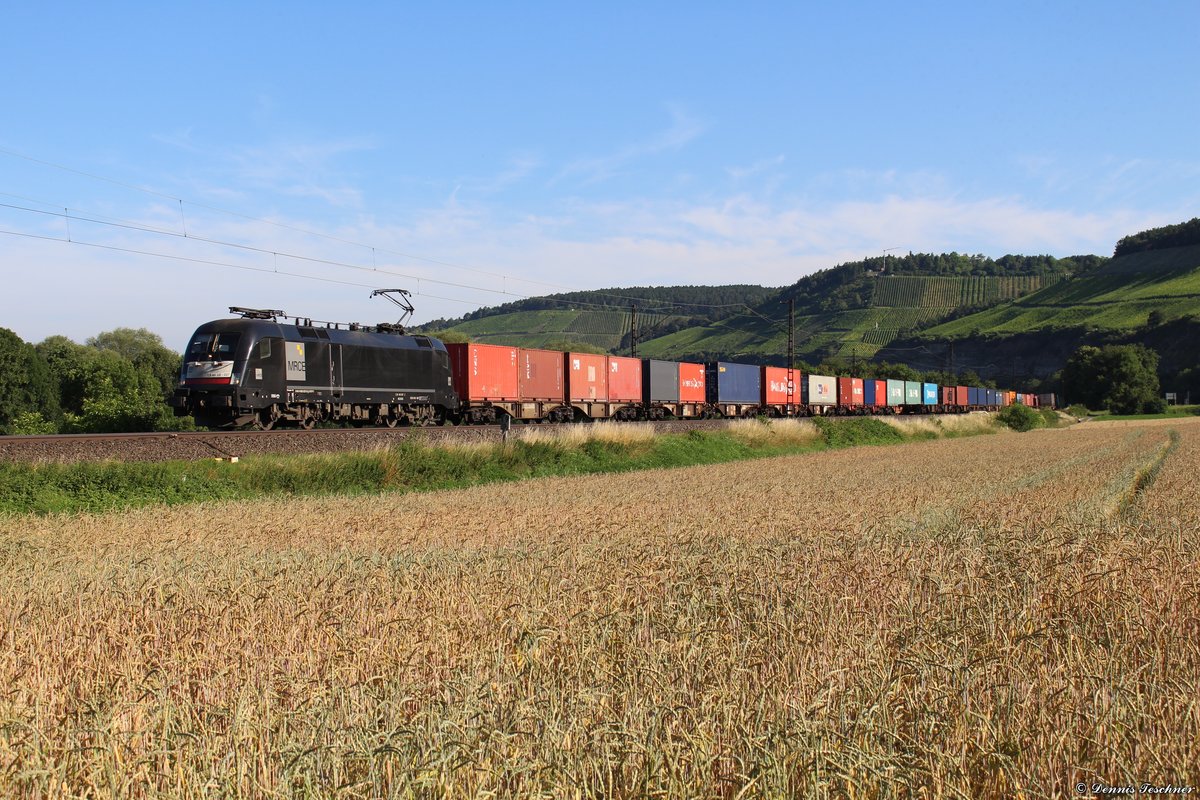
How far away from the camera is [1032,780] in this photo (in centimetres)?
352

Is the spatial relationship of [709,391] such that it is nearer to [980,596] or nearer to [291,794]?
[980,596]

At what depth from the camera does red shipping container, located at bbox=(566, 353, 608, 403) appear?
4625 centimetres

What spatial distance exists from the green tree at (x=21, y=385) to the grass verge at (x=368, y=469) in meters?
63.9

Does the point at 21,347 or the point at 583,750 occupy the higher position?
the point at 21,347

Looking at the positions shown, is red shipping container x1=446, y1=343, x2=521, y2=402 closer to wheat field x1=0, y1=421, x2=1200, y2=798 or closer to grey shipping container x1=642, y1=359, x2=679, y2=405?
grey shipping container x1=642, y1=359, x2=679, y2=405

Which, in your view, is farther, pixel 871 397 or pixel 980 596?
pixel 871 397

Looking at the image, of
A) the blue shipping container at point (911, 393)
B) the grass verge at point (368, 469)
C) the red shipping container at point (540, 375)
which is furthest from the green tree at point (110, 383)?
the blue shipping container at point (911, 393)

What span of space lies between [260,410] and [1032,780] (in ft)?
99.8

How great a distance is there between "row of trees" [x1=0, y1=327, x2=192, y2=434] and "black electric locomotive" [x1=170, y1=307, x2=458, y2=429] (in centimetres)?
2442

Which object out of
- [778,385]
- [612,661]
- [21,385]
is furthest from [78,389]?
[612,661]

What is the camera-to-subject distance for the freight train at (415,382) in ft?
100

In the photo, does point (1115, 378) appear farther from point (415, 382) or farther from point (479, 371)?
point (415, 382)

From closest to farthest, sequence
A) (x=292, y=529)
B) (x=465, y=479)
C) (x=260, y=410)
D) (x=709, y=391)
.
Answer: (x=292, y=529), (x=465, y=479), (x=260, y=410), (x=709, y=391)

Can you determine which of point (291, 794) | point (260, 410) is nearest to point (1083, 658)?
point (291, 794)
